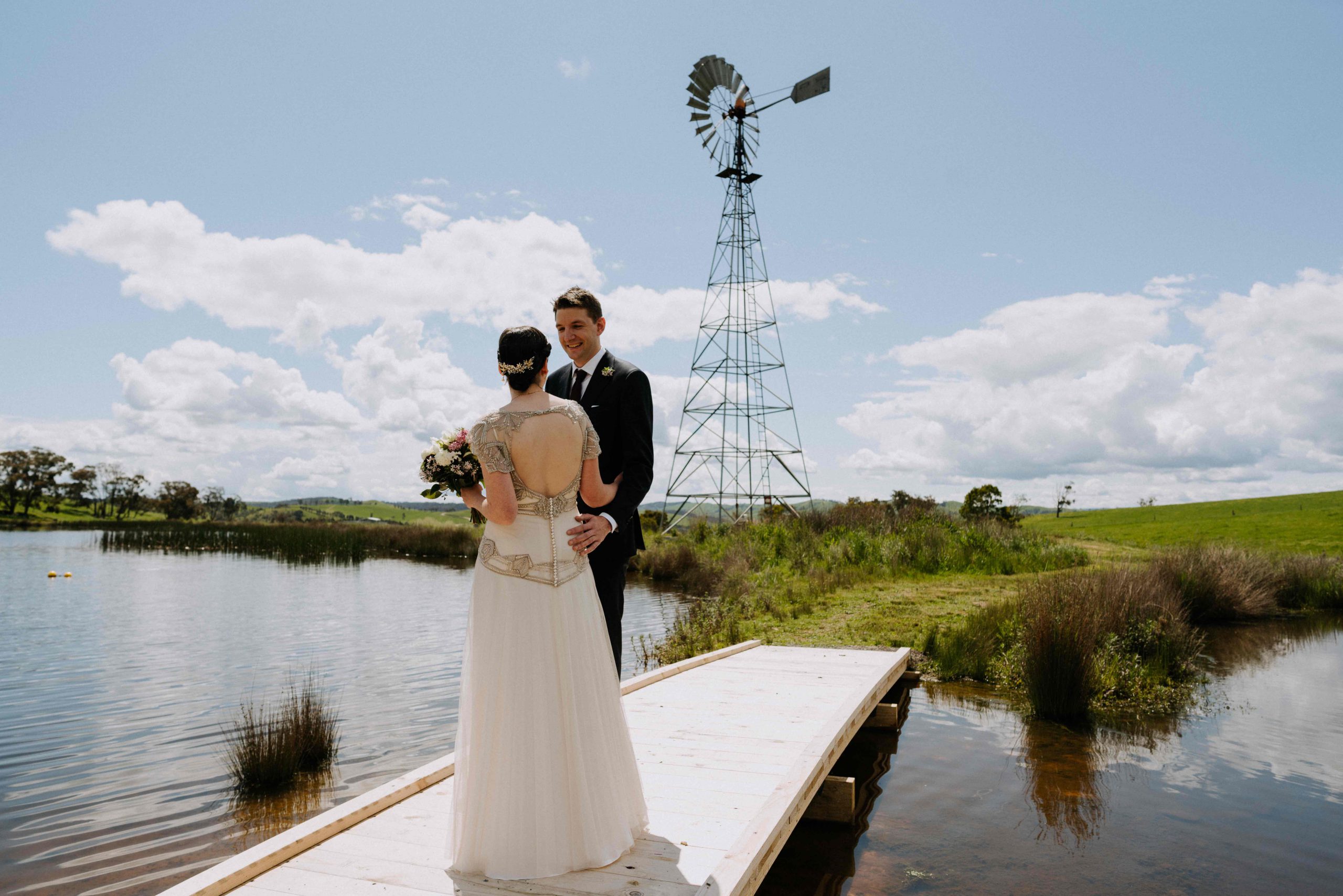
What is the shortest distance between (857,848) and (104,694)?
33.4 ft

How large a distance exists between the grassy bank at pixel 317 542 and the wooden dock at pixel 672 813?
26.3 meters

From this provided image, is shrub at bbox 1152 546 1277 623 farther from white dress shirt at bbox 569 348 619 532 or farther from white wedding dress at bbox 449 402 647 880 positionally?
white wedding dress at bbox 449 402 647 880

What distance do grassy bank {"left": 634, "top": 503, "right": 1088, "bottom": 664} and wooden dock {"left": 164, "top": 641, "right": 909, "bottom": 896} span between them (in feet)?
15.0

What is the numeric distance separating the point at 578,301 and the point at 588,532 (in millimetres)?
1245

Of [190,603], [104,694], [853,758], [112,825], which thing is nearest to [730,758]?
[853,758]

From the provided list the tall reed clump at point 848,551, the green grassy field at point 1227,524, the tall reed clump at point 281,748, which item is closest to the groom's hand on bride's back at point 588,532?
the tall reed clump at point 281,748

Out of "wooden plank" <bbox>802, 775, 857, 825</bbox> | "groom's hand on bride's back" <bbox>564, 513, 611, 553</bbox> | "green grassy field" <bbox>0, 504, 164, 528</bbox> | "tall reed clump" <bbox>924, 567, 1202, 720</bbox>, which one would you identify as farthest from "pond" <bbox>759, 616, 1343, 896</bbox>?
"green grassy field" <bbox>0, 504, 164, 528</bbox>

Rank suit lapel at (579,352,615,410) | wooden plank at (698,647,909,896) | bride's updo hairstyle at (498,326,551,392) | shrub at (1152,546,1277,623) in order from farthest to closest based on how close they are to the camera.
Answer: shrub at (1152,546,1277,623) → suit lapel at (579,352,615,410) → bride's updo hairstyle at (498,326,551,392) → wooden plank at (698,647,909,896)

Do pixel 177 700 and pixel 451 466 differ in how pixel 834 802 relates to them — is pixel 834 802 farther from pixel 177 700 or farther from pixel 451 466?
pixel 177 700

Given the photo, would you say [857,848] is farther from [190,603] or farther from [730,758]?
[190,603]

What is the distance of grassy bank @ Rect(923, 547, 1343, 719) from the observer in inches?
343

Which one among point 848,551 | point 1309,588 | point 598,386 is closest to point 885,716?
point 598,386

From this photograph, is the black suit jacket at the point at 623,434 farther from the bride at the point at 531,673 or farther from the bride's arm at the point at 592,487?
the bride at the point at 531,673

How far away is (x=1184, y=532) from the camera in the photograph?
38406 mm
